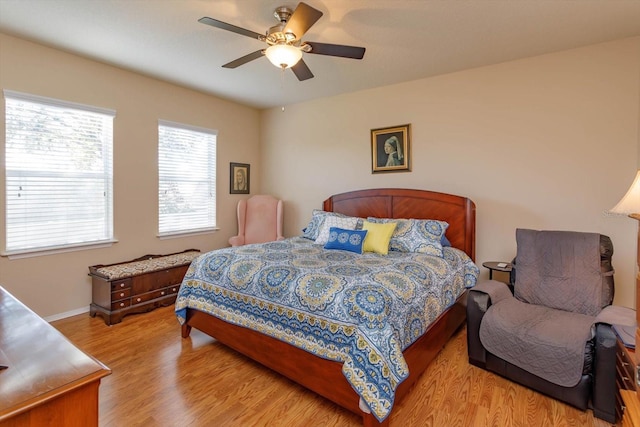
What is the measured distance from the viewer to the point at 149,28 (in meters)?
2.64

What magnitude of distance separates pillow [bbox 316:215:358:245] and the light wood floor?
142 centimetres

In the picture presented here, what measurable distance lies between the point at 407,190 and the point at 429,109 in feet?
3.23

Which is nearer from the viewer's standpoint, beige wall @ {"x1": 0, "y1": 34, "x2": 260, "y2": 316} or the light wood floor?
the light wood floor

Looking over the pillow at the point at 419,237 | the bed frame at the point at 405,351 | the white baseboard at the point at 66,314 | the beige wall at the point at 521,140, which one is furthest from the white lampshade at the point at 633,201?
the white baseboard at the point at 66,314

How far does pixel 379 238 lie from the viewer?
3096mm

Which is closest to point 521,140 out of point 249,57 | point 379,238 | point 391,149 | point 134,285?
point 391,149

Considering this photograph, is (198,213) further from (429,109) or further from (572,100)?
(572,100)

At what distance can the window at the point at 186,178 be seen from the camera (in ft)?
13.4

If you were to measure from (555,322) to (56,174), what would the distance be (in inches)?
179

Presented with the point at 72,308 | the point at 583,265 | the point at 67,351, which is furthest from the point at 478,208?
the point at 72,308

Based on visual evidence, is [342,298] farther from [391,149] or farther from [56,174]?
[56,174]

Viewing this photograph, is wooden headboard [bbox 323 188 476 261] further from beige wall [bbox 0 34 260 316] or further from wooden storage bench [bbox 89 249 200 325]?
wooden storage bench [bbox 89 249 200 325]

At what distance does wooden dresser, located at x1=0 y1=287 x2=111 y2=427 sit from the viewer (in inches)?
30.0

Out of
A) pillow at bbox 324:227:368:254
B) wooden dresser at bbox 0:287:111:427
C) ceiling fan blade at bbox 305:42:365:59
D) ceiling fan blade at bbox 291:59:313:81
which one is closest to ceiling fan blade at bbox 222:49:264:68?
ceiling fan blade at bbox 291:59:313:81
